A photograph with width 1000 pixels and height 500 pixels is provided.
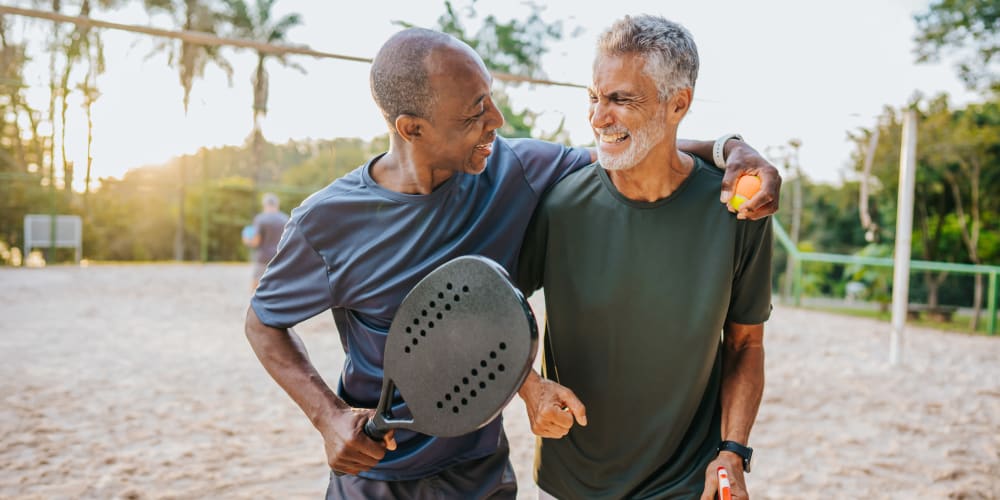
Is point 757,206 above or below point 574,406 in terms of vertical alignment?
above

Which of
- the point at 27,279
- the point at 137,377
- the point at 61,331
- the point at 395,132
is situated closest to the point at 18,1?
the point at 27,279

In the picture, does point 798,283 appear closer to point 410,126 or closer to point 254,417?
point 254,417

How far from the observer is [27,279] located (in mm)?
15562

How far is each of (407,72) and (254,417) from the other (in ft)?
16.2

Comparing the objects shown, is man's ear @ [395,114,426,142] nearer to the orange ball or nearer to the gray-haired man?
the gray-haired man

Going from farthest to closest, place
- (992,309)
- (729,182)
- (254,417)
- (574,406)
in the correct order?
(992,309) → (254,417) → (729,182) → (574,406)

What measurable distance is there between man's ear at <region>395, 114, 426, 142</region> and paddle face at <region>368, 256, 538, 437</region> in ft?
1.64

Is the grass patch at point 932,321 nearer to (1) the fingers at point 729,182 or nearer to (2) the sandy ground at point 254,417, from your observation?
(2) the sandy ground at point 254,417

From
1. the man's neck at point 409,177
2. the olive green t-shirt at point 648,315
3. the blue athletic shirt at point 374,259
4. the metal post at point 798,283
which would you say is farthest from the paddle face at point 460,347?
the metal post at point 798,283

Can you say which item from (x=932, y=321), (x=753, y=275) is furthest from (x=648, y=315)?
(x=932, y=321)

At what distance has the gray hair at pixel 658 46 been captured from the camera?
1795 mm

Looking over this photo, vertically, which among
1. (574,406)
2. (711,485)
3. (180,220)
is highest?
(574,406)

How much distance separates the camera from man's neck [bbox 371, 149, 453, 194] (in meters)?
1.78

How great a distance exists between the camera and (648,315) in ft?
6.04
